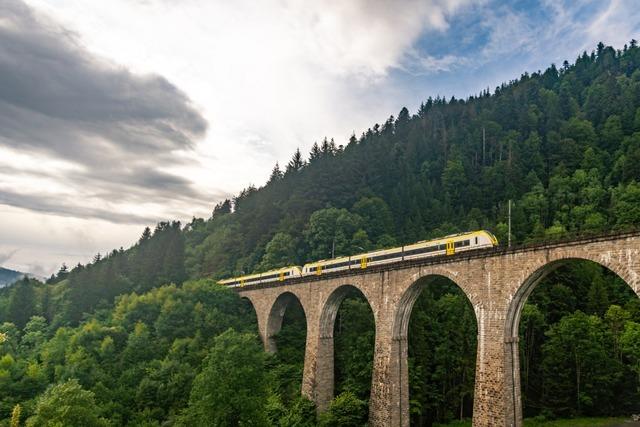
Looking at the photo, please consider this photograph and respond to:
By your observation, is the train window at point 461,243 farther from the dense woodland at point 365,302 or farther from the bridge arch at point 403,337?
the dense woodland at point 365,302

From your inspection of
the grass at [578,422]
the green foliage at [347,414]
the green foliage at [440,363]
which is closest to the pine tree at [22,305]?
the green foliage at [347,414]

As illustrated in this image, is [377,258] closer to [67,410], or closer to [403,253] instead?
[403,253]

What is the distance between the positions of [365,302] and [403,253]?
12.1 m

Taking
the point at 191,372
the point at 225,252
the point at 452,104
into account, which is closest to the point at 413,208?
the point at 225,252

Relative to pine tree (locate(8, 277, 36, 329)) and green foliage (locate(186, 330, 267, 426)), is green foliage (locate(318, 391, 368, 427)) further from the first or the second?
pine tree (locate(8, 277, 36, 329))

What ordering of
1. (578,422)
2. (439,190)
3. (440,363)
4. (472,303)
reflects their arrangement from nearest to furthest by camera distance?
(472,303) < (578,422) < (440,363) < (439,190)

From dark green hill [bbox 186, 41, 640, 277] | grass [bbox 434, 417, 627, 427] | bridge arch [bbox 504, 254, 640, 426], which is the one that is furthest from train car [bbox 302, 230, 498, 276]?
dark green hill [bbox 186, 41, 640, 277]

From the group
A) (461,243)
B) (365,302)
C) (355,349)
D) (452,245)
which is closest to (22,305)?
(365,302)

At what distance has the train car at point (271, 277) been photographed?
45.8 meters

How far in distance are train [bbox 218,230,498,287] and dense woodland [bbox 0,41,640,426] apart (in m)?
4.21

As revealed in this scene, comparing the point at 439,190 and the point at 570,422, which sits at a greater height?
the point at 439,190

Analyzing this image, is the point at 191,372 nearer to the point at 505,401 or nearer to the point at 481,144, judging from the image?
the point at 505,401

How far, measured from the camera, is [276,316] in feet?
157

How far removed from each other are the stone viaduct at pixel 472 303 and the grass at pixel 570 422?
1001 centimetres
